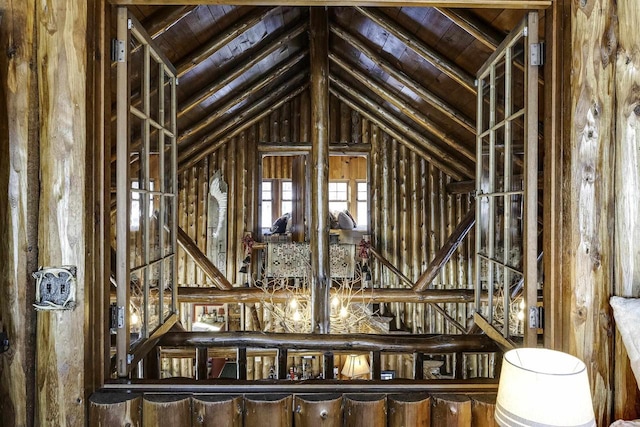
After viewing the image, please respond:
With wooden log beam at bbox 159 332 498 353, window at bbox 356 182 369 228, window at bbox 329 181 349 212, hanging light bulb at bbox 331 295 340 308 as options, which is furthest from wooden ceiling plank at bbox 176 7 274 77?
window at bbox 329 181 349 212

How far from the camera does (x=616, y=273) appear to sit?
161cm

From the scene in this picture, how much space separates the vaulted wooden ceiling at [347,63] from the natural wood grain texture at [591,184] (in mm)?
1677

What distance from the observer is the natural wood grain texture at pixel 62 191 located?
1.60m

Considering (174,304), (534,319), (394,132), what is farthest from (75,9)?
(394,132)

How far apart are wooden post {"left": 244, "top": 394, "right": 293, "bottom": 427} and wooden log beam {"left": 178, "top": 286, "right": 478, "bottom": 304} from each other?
2.96 meters

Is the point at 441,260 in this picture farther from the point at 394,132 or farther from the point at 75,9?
the point at 75,9

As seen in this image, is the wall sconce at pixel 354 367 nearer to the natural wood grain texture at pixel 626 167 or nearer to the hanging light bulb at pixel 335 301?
the hanging light bulb at pixel 335 301

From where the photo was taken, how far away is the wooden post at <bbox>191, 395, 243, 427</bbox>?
1644 millimetres

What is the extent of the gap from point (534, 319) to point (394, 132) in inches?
233

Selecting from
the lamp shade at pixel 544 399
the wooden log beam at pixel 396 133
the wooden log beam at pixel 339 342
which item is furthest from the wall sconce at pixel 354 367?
the lamp shade at pixel 544 399

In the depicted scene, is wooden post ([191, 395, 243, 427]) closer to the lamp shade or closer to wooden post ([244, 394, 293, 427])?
wooden post ([244, 394, 293, 427])

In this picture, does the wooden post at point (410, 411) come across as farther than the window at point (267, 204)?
No

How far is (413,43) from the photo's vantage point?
166 inches

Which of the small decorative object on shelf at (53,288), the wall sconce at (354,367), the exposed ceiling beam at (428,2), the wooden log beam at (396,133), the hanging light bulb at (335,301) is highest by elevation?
the wooden log beam at (396,133)
